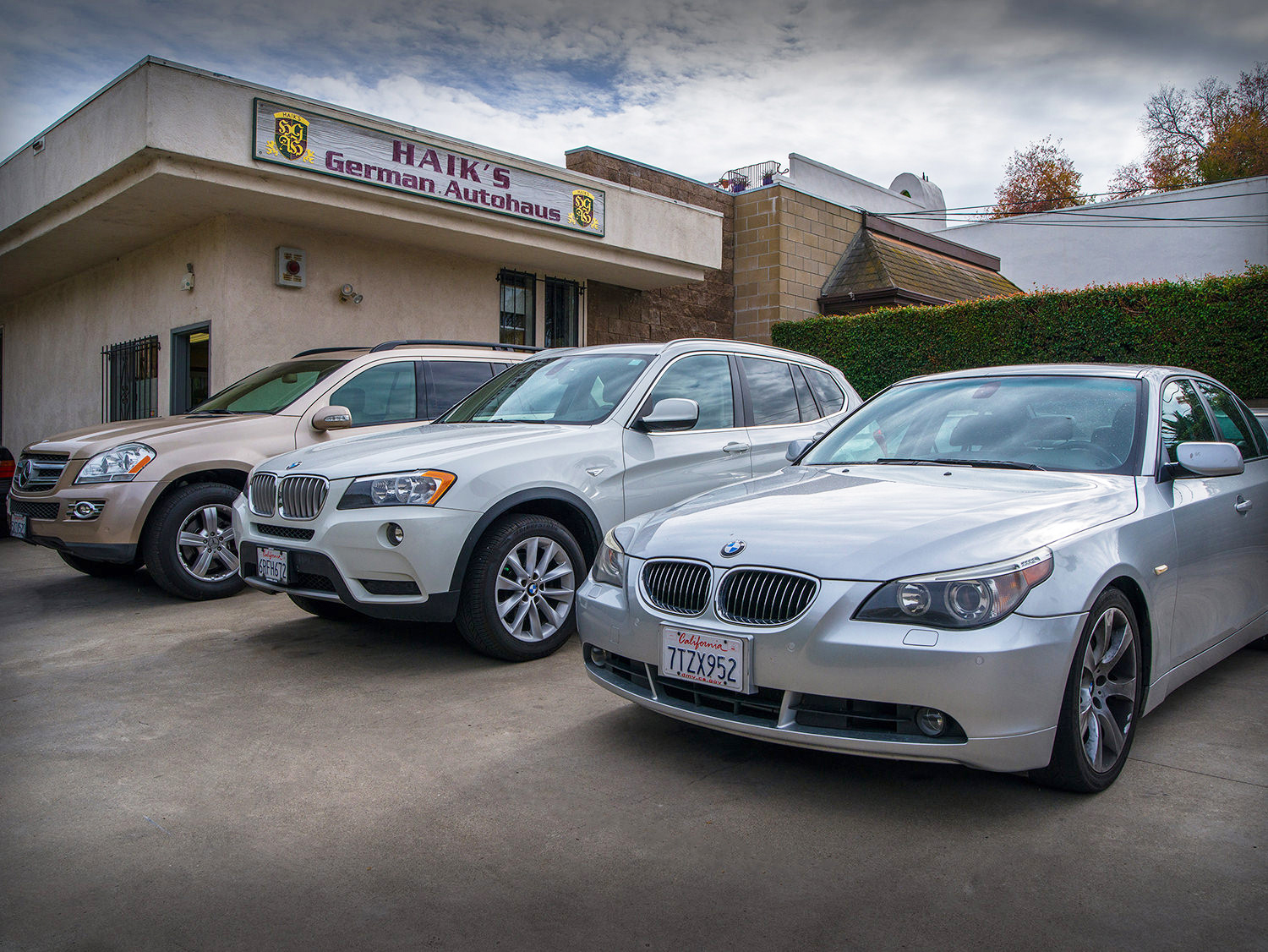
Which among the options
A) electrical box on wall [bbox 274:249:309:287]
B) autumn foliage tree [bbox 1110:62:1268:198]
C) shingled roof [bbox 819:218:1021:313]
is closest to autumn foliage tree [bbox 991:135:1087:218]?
autumn foliage tree [bbox 1110:62:1268:198]

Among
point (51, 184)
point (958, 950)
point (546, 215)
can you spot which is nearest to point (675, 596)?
point (958, 950)

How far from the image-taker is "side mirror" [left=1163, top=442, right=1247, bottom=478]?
12.1ft

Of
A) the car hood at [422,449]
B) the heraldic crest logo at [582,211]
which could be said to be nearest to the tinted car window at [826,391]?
the car hood at [422,449]

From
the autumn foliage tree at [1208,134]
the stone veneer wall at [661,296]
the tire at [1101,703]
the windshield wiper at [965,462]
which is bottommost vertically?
the tire at [1101,703]

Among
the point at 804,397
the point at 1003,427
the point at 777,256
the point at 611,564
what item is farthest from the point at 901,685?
the point at 777,256

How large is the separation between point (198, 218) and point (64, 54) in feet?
22.2

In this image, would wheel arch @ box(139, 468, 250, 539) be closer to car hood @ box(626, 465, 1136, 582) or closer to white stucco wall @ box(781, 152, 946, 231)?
car hood @ box(626, 465, 1136, 582)

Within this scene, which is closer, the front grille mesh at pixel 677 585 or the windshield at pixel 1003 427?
the front grille mesh at pixel 677 585

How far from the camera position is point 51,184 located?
435 inches

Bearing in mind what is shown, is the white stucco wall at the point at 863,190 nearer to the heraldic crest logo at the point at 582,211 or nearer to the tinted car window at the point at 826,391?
the heraldic crest logo at the point at 582,211

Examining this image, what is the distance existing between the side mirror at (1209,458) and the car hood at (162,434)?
5876mm

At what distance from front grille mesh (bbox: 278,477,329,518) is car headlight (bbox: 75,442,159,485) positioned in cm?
205

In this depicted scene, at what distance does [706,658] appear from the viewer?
3.23 meters

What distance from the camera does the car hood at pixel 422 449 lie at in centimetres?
488
